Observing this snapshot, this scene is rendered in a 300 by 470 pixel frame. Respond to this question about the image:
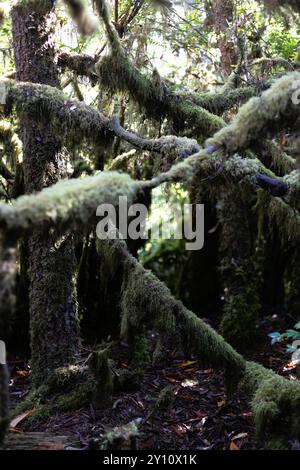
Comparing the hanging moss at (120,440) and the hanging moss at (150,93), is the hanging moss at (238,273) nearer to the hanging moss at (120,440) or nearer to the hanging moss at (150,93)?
the hanging moss at (150,93)

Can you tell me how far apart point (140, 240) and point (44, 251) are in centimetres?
284

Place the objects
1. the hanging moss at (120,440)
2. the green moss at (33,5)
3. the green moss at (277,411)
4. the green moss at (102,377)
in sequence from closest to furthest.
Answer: the hanging moss at (120,440)
the green moss at (277,411)
the green moss at (33,5)
the green moss at (102,377)

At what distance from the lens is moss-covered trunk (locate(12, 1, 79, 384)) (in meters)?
5.32

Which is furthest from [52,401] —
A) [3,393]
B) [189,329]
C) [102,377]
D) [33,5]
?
[33,5]

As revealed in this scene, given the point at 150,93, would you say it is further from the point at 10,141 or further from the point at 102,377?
the point at 102,377

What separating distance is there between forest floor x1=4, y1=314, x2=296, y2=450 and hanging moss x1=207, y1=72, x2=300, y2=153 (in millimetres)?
2428

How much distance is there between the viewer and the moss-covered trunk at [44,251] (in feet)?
17.5

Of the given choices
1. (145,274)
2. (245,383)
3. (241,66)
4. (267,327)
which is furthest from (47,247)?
(267,327)

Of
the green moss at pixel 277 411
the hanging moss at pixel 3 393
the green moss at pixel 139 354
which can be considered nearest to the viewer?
the hanging moss at pixel 3 393

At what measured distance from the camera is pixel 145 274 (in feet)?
16.3

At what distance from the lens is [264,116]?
3.21 metres

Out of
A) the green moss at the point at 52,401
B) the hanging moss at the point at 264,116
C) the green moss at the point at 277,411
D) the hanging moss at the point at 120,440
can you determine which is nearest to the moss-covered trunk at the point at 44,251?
the green moss at the point at 52,401

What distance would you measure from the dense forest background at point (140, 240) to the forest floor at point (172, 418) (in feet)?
0.07

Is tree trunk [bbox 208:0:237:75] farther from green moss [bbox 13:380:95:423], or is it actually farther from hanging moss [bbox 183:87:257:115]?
green moss [bbox 13:380:95:423]
